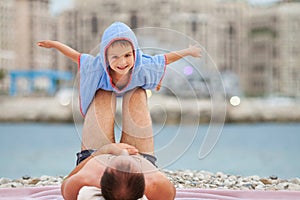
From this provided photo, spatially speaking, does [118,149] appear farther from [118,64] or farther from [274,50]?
[274,50]

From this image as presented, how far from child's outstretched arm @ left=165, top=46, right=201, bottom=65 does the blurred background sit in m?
0.01

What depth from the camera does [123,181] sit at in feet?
3.70

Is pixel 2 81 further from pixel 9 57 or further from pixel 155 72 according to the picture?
pixel 155 72

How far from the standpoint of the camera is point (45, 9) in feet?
87.0

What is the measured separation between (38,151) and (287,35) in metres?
21.3

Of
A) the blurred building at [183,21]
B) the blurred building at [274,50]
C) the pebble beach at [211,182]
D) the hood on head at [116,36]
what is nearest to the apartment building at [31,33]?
the blurred building at [183,21]

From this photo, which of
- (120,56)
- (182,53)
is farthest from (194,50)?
(120,56)

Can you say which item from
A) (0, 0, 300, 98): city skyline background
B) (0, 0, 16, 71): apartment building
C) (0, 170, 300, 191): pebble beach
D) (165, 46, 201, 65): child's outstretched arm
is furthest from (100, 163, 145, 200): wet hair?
(0, 0, 16, 71): apartment building

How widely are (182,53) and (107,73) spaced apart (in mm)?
189

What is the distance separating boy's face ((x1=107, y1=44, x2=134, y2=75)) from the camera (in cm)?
132

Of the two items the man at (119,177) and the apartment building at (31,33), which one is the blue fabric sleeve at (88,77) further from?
the apartment building at (31,33)

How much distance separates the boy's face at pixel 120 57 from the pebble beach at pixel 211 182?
28.7 inches

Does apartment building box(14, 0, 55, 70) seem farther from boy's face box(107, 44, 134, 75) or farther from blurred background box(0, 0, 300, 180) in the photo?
boy's face box(107, 44, 134, 75)

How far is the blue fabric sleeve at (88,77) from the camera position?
1.39m
